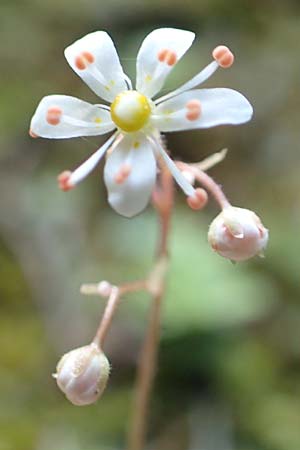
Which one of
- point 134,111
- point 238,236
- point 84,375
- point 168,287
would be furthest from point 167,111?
point 168,287

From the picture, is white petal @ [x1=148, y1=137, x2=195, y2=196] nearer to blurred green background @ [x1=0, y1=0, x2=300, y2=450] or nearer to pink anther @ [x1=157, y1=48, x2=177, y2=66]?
pink anther @ [x1=157, y1=48, x2=177, y2=66]

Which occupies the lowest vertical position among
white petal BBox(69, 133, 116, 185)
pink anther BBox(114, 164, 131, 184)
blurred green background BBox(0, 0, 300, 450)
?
pink anther BBox(114, 164, 131, 184)

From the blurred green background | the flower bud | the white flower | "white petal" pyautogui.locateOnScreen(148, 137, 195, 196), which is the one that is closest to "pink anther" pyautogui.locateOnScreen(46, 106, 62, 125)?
the white flower

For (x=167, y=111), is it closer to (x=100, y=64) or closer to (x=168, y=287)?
(x=100, y=64)

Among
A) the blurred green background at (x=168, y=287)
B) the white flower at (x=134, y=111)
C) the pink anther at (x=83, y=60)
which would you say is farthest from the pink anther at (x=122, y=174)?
the blurred green background at (x=168, y=287)

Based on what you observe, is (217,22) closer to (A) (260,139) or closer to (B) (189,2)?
(B) (189,2)

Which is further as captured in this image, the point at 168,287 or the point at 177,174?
the point at 168,287

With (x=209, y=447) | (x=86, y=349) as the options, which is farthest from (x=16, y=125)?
(x=86, y=349)

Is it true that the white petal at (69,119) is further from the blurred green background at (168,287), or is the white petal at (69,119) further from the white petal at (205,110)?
the blurred green background at (168,287)
